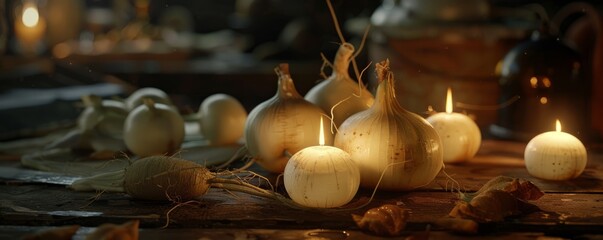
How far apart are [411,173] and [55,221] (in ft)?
1.81

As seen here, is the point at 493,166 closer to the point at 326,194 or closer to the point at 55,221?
the point at 326,194

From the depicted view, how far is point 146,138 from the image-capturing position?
54.0 inches

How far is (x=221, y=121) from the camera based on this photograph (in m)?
1.52

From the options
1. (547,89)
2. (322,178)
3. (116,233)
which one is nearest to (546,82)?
(547,89)

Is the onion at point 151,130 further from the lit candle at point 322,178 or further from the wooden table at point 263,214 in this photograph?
the lit candle at point 322,178

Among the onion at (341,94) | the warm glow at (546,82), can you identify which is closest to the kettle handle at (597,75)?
the warm glow at (546,82)

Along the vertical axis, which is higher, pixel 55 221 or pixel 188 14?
pixel 188 14

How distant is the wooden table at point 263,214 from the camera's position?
94 centimetres

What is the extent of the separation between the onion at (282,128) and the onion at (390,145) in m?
0.10

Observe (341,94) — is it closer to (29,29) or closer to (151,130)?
(151,130)

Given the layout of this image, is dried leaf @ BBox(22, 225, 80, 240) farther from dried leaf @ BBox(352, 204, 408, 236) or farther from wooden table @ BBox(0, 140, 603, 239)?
dried leaf @ BBox(352, 204, 408, 236)

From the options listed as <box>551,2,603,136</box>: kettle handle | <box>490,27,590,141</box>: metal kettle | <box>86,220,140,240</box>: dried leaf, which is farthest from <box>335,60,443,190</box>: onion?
<box>551,2,603,136</box>: kettle handle

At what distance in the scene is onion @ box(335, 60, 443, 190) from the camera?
108cm

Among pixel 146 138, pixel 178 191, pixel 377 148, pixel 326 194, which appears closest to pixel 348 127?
pixel 377 148
